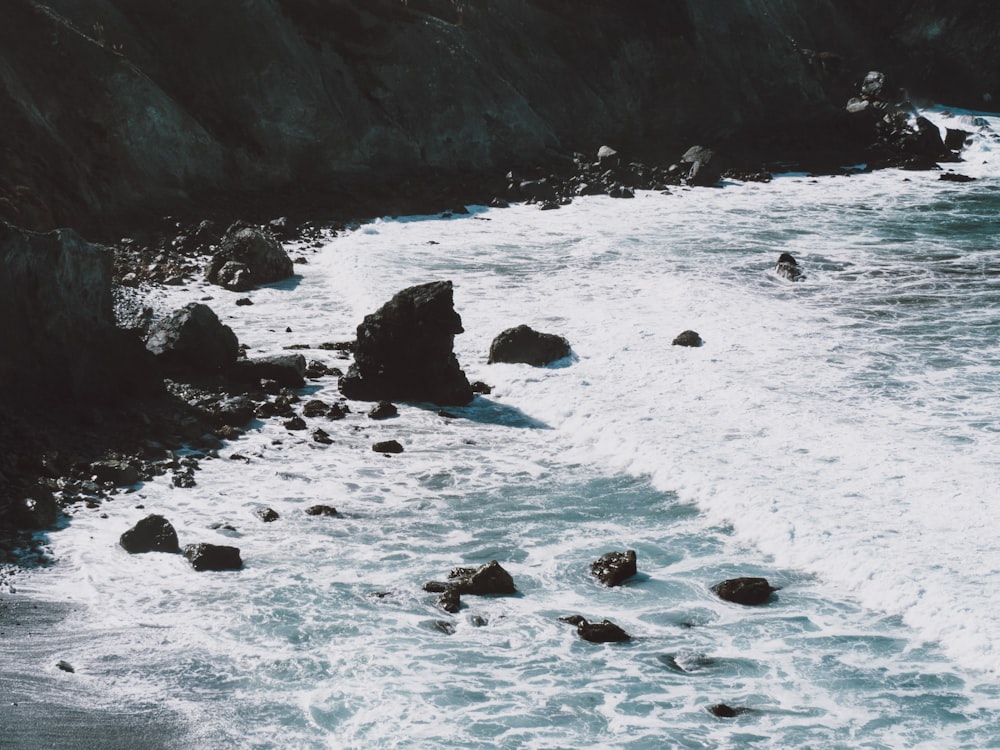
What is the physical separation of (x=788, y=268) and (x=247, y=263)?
35.7ft

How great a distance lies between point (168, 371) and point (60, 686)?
7.64 meters

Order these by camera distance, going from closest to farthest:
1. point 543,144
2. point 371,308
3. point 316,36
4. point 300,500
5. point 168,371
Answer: point 300,500, point 168,371, point 371,308, point 316,36, point 543,144

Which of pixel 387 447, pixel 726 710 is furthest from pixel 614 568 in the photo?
pixel 387 447

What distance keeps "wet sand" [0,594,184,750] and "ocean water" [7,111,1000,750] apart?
155 mm

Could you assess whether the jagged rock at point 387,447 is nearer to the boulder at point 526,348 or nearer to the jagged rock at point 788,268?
the boulder at point 526,348

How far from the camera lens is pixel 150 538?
398 inches

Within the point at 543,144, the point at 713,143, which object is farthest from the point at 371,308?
the point at 713,143

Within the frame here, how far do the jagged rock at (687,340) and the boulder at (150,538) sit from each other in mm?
9475

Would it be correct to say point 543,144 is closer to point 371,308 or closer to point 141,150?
point 141,150

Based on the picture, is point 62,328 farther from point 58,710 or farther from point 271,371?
point 58,710

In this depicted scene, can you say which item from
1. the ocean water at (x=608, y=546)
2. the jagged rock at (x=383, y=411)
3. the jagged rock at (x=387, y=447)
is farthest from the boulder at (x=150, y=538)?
the jagged rock at (x=383, y=411)

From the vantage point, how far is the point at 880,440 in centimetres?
1309

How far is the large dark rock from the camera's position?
15000mm

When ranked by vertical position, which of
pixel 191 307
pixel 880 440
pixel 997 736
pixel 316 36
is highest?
pixel 316 36
